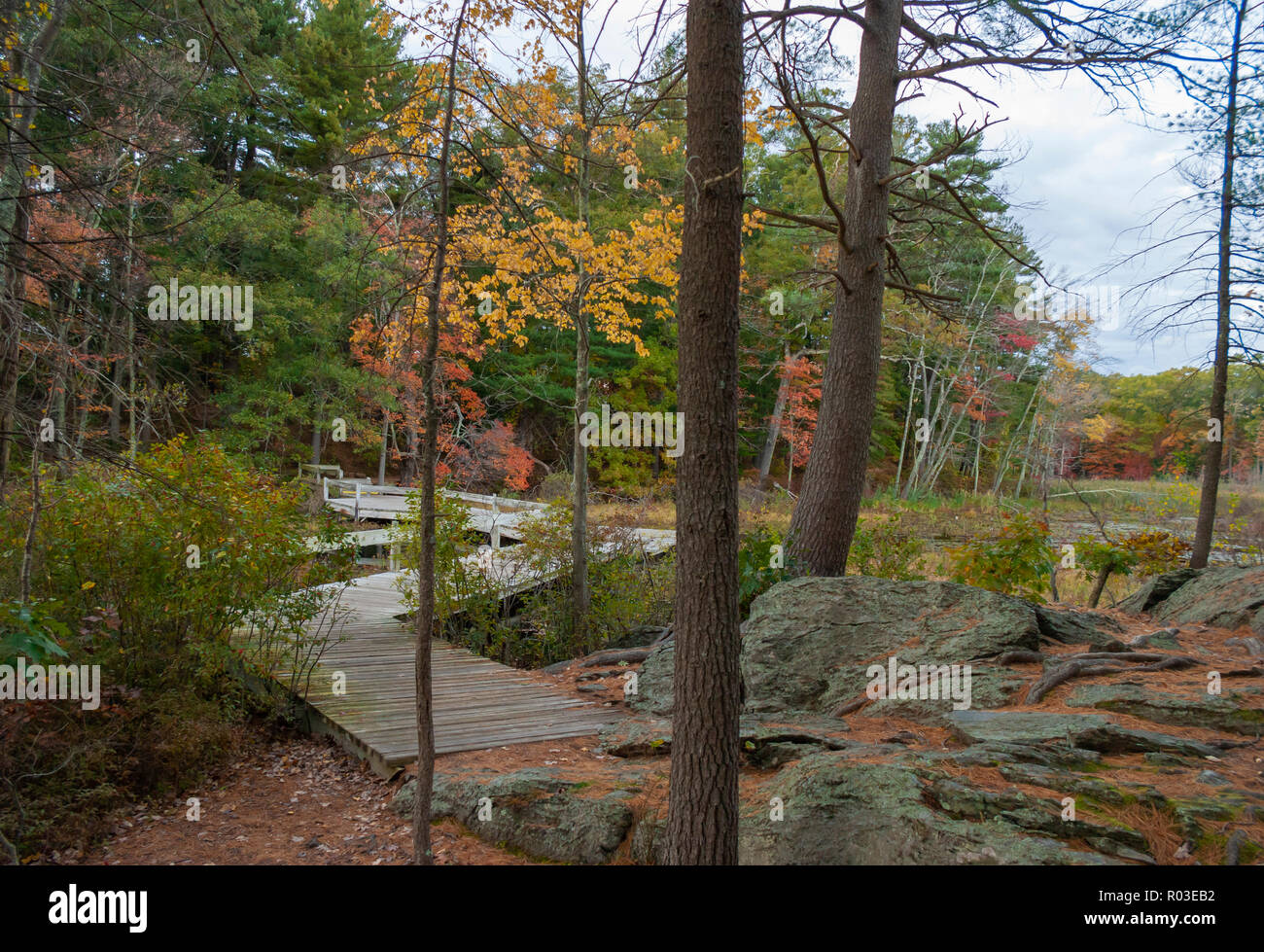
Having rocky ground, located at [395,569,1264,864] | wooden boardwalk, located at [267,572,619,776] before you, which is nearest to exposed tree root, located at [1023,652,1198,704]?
rocky ground, located at [395,569,1264,864]

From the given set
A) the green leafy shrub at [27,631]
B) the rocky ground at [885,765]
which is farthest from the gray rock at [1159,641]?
the green leafy shrub at [27,631]

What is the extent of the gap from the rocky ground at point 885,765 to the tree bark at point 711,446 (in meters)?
0.56

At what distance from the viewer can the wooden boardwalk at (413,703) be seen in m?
5.11

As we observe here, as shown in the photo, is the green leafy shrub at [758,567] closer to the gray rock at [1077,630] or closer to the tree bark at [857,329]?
the tree bark at [857,329]

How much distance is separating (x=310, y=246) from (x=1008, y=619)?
17882 millimetres

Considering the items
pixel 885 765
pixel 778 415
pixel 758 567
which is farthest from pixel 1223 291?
pixel 778 415

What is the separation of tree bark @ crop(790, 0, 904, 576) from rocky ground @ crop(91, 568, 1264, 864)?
0.87m

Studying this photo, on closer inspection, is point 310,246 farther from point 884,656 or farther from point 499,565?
point 884,656

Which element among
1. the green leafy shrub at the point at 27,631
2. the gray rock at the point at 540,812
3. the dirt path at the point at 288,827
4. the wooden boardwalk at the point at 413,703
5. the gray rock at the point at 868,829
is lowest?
the dirt path at the point at 288,827

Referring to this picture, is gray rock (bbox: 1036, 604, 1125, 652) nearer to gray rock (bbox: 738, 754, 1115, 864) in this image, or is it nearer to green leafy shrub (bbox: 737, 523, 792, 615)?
green leafy shrub (bbox: 737, 523, 792, 615)

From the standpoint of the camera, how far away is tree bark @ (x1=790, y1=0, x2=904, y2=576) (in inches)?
278

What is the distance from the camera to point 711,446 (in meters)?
2.85

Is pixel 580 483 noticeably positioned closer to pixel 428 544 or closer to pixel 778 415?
pixel 428 544

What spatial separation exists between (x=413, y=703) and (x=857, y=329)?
509cm
